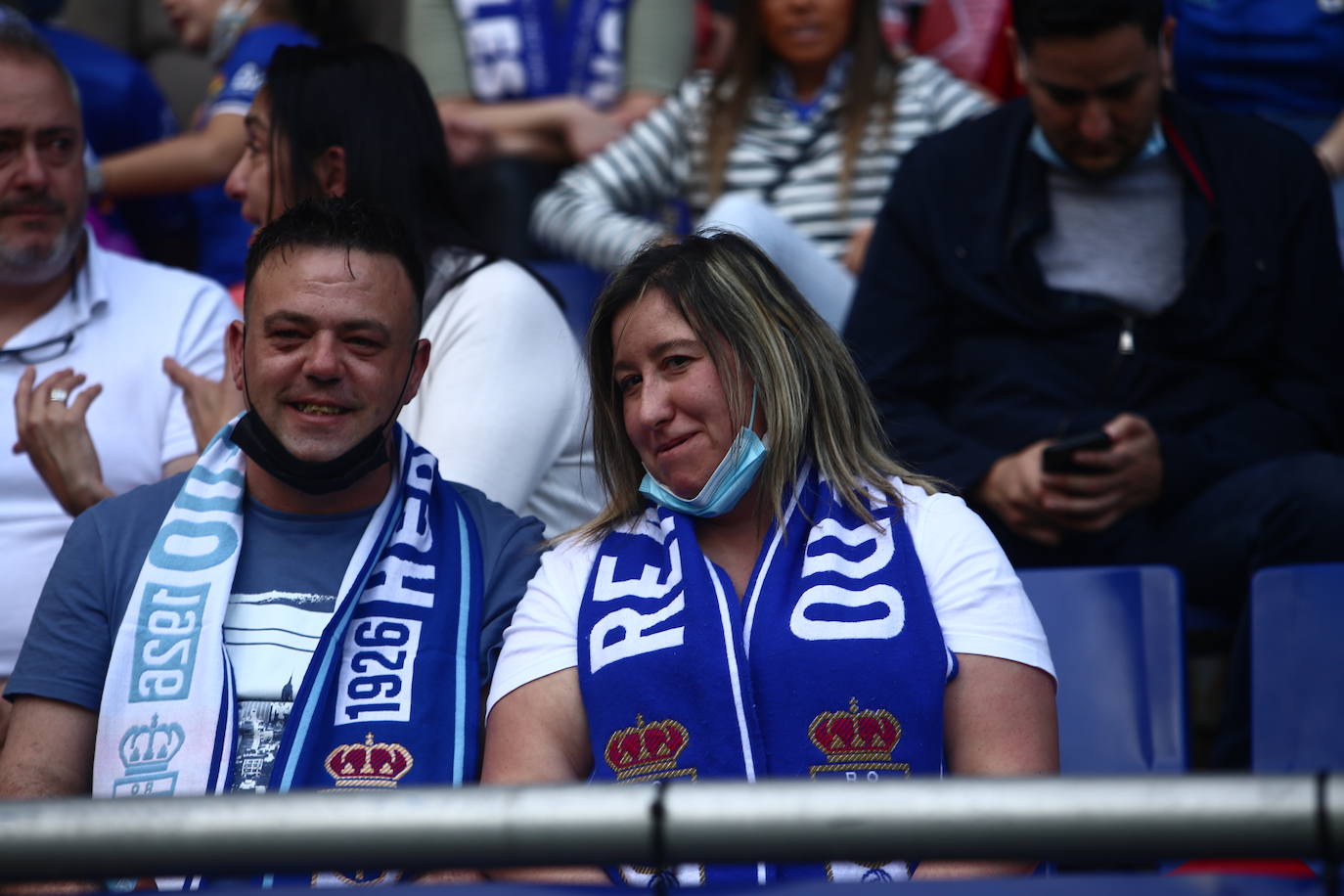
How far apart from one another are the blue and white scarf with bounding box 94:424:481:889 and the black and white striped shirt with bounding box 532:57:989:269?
5.63 ft

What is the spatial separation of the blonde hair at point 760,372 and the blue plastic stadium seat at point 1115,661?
19.4 inches

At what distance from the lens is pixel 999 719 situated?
1.98 m

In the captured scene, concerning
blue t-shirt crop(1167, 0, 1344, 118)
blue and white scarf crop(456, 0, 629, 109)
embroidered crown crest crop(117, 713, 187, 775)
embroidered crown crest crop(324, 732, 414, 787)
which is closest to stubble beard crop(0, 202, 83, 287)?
embroidered crown crest crop(117, 713, 187, 775)

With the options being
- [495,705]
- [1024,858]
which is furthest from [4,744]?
[1024,858]

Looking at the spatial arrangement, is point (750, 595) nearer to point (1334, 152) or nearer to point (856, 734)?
point (856, 734)

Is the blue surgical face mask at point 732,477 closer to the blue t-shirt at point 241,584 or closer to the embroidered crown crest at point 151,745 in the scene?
the blue t-shirt at point 241,584

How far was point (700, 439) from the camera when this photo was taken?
2.26m

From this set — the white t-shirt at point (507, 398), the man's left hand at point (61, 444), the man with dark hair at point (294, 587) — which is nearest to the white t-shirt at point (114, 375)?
the man's left hand at point (61, 444)

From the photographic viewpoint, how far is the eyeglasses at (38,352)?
3.09m

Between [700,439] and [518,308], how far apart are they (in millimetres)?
679

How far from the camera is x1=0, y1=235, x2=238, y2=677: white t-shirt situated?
2.93 m

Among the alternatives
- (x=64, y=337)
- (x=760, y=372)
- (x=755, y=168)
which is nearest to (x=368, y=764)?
(x=760, y=372)

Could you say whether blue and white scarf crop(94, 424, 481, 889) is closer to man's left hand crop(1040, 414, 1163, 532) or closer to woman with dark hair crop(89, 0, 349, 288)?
man's left hand crop(1040, 414, 1163, 532)

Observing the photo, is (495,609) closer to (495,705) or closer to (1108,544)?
(495,705)
